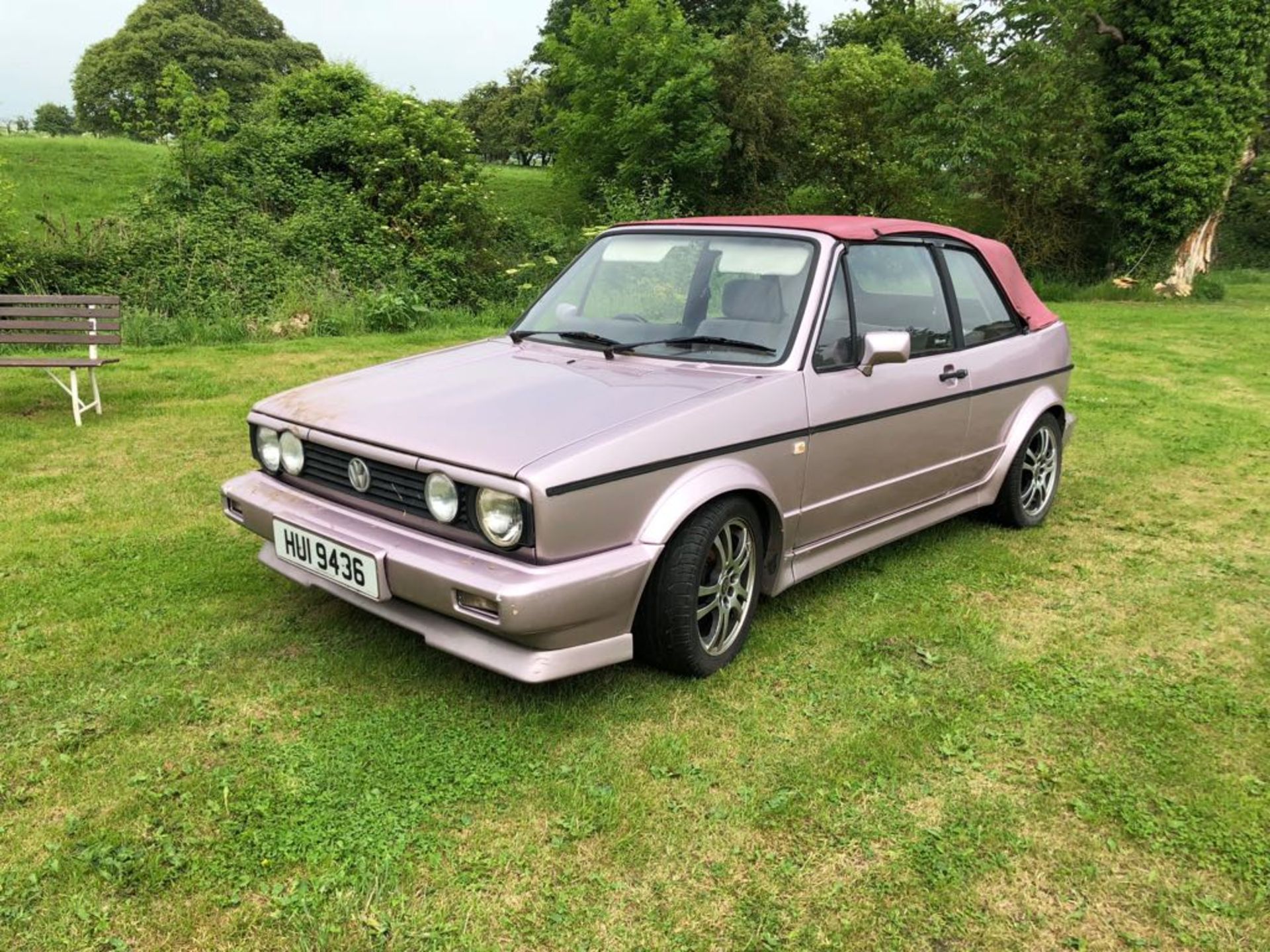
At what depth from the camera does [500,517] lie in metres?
2.73

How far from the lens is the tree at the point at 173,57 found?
140 ft

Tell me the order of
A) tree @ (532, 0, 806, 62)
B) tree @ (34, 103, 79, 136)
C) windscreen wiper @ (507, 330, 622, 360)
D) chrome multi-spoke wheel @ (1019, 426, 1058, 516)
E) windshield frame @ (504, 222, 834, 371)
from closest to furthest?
windshield frame @ (504, 222, 834, 371)
windscreen wiper @ (507, 330, 622, 360)
chrome multi-spoke wheel @ (1019, 426, 1058, 516)
tree @ (532, 0, 806, 62)
tree @ (34, 103, 79, 136)

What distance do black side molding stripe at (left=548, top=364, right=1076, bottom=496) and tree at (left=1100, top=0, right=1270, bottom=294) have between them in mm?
15776

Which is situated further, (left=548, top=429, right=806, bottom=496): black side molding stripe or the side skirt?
the side skirt

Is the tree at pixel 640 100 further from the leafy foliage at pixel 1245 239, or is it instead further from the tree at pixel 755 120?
the leafy foliage at pixel 1245 239

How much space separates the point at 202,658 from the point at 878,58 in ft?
81.4

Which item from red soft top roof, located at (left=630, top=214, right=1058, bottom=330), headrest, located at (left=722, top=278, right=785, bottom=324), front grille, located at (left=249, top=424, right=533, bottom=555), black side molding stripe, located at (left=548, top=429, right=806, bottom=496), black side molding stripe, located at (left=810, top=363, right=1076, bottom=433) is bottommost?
front grille, located at (left=249, top=424, right=533, bottom=555)

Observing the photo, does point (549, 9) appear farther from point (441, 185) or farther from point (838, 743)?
point (838, 743)

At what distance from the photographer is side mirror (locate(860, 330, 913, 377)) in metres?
3.53

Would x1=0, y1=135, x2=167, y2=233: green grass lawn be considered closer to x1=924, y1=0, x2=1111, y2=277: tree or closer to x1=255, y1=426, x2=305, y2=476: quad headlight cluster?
x1=255, y1=426, x2=305, y2=476: quad headlight cluster

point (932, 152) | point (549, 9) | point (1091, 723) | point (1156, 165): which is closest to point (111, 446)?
point (1091, 723)

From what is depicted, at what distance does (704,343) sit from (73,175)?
65.4 ft

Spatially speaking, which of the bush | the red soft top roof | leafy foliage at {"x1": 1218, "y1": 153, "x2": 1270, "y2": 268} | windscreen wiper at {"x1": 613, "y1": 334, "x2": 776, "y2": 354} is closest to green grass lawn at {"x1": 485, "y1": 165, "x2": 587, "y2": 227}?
the bush

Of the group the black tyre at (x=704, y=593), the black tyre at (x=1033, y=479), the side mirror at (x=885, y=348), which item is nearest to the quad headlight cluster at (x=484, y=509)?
the black tyre at (x=704, y=593)
